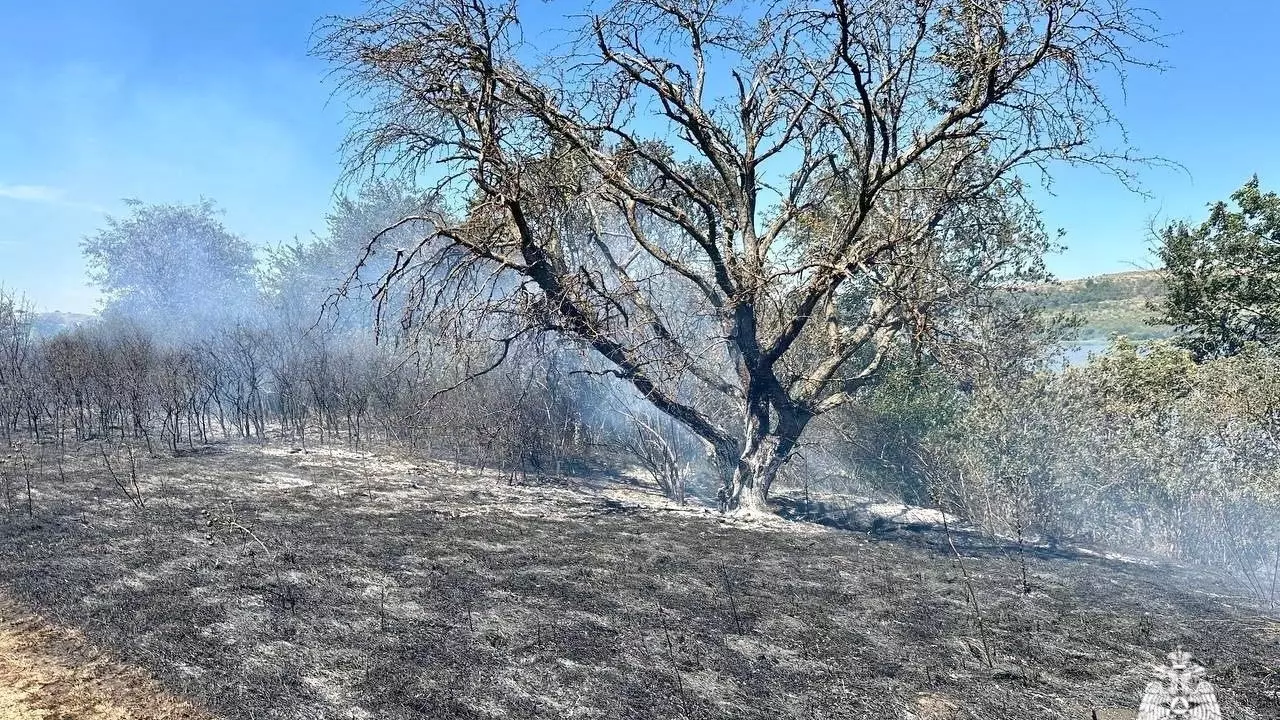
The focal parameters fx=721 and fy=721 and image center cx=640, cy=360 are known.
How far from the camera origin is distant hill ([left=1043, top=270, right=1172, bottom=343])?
3466 centimetres

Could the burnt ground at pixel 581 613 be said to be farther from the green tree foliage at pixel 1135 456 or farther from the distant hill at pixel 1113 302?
the distant hill at pixel 1113 302

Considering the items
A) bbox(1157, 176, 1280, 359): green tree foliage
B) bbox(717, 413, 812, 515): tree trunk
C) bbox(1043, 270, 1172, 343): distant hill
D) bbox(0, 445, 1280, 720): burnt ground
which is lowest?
bbox(0, 445, 1280, 720): burnt ground

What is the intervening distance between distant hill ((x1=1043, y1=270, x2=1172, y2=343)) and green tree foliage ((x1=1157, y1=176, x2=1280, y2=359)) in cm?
1789

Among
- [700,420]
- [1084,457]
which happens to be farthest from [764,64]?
[1084,457]

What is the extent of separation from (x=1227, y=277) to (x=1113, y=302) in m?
35.0

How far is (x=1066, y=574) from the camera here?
6.58 metres

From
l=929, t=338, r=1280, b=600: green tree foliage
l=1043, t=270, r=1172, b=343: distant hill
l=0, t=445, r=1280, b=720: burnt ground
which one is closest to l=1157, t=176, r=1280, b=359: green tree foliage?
l=929, t=338, r=1280, b=600: green tree foliage

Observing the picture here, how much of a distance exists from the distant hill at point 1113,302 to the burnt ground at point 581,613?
2733 centimetres

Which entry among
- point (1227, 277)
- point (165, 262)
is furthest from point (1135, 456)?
point (165, 262)

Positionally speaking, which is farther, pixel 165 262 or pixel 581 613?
pixel 165 262

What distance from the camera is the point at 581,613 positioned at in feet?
15.5

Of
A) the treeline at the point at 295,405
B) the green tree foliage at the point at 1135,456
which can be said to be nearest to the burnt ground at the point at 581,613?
the green tree foliage at the point at 1135,456

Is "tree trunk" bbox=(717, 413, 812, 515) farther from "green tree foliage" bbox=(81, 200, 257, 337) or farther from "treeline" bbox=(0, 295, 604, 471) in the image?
"green tree foliage" bbox=(81, 200, 257, 337)

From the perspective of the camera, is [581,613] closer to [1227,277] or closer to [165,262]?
[1227,277]
